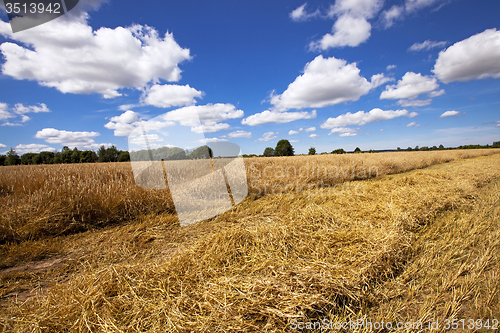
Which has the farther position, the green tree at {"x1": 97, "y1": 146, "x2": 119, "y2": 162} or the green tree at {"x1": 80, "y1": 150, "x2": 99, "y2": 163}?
the green tree at {"x1": 80, "y1": 150, "x2": 99, "y2": 163}

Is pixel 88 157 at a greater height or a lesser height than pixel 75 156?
lesser

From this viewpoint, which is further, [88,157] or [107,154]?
[88,157]

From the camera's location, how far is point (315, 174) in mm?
9016

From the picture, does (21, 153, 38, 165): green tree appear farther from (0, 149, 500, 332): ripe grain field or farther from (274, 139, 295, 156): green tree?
(274, 139, 295, 156): green tree

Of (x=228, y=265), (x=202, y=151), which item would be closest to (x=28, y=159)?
(x=202, y=151)

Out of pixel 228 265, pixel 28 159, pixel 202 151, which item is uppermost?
pixel 28 159

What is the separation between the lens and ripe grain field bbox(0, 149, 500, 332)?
1.64 m

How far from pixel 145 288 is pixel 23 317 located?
3.12 feet

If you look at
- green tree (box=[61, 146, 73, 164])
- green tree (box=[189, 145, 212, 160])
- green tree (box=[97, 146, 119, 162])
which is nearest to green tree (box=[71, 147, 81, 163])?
green tree (box=[61, 146, 73, 164])

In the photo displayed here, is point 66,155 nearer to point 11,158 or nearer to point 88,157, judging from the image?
point 88,157

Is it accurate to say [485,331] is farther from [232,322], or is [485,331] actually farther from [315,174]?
[315,174]

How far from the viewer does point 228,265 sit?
2365 mm

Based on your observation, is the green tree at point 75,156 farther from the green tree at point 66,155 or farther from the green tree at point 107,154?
the green tree at point 107,154

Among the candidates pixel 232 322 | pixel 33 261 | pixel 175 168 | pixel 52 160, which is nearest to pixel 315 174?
pixel 175 168
